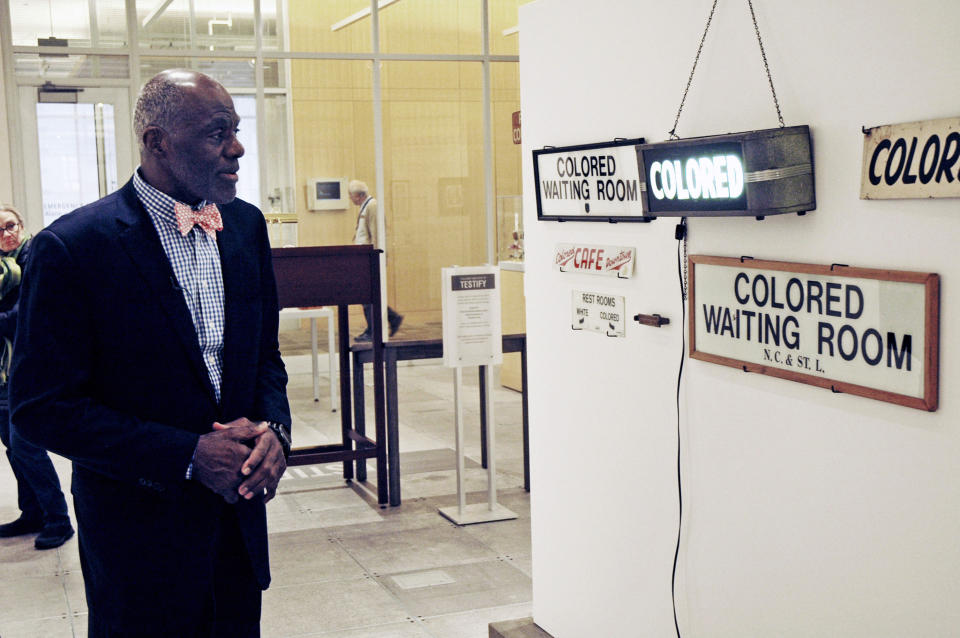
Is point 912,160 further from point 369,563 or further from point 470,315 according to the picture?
point 470,315

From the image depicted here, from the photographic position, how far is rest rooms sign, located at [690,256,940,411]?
6.79ft

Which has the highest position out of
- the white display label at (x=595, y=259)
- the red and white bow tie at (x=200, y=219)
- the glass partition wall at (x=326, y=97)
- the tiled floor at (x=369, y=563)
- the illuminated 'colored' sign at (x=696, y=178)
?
the glass partition wall at (x=326, y=97)

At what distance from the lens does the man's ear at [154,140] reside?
2.30 meters

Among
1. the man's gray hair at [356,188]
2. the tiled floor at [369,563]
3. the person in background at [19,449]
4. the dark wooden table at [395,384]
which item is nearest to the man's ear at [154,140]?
the tiled floor at [369,563]

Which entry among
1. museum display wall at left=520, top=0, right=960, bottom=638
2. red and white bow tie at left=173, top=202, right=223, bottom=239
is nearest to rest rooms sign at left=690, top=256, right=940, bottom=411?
museum display wall at left=520, top=0, right=960, bottom=638

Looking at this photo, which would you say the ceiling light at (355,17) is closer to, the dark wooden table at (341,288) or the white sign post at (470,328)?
the dark wooden table at (341,288)

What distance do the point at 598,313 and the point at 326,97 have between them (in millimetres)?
7201

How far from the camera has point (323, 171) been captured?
988 centimetres

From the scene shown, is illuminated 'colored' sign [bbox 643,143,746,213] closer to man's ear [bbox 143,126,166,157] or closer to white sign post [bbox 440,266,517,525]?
man's ear [bbox 143,126,166,157]

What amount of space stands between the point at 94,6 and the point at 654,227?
8082 mm

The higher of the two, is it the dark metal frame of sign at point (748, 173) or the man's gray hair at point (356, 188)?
the man's gray hair at point (356, 188)

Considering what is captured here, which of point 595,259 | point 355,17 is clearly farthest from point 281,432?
point 355,17

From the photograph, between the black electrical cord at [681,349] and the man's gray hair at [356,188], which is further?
the man's gray hair at [356,188]

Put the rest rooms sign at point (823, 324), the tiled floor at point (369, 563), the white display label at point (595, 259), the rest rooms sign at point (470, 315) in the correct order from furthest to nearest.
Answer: the rest rooms sign at point (470, 315) → the tiled floor at point (369, 563) → the white display label at point (595, 259) → the rest rooms sign at point (823, 324)
